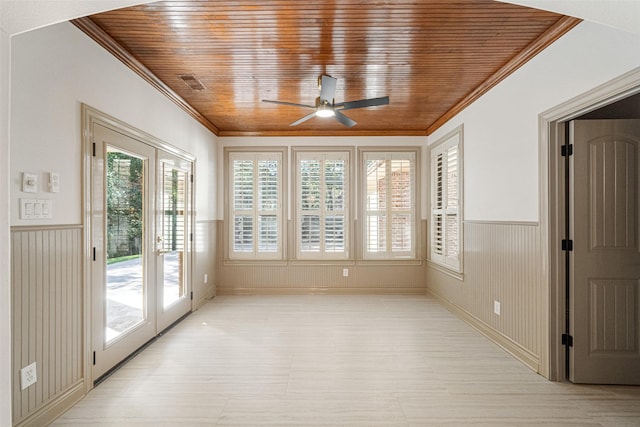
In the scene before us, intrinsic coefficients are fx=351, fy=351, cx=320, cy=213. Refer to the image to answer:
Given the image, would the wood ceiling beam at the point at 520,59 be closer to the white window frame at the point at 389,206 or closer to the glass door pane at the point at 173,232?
the white window frame at the point at 389,206

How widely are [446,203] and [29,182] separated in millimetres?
4537

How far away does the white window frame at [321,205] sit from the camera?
5.74 metres

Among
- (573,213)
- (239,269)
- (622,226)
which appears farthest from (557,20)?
(239,269)

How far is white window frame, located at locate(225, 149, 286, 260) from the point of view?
18.8 feet

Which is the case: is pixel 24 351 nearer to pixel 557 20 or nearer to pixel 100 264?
pixel 100 264

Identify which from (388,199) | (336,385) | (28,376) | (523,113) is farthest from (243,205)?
(523,113)

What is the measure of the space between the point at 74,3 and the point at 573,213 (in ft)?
10.9

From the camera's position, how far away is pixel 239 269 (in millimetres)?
5723

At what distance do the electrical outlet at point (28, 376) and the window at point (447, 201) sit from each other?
4.21m

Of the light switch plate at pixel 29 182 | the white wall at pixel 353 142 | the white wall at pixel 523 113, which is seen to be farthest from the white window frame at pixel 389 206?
the light switch plate at pixel 29 182

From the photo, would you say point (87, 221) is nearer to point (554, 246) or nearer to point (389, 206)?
point (554, 246)

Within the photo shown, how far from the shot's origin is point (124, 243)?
10.2ft

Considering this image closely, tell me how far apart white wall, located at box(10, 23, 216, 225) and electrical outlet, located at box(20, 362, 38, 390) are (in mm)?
843

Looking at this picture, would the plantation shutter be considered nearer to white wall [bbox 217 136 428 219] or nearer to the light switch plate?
white wall [bbox 217 136 428 219]
